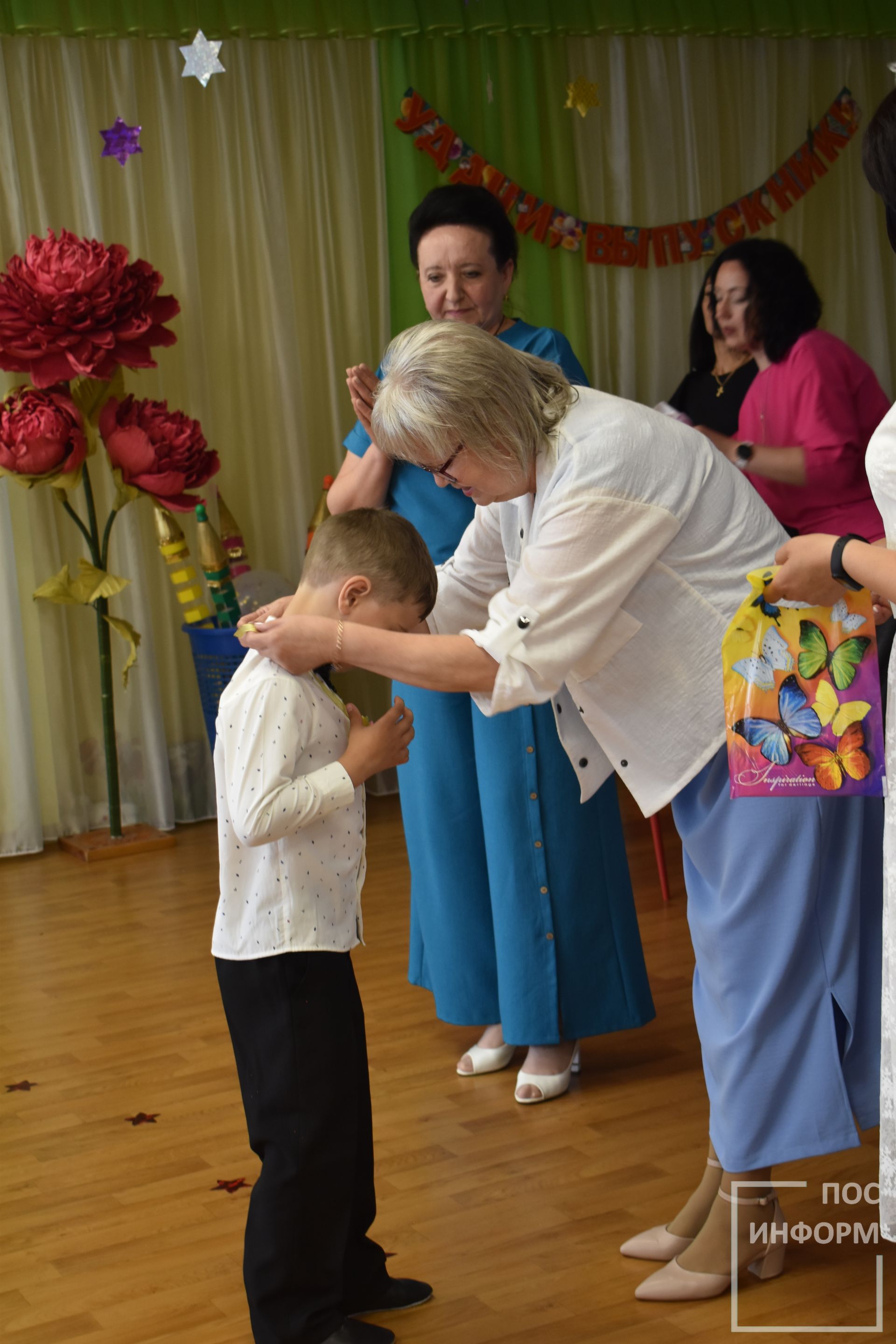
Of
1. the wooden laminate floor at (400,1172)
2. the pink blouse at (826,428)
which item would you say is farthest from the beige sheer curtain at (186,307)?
the pink blouse at (826,428)

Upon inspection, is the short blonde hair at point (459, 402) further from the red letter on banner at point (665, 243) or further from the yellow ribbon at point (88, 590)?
the red letter on banner at point (665, 243)

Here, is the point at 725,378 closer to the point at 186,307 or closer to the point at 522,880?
the point at 186,307

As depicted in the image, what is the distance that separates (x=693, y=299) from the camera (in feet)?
18.5

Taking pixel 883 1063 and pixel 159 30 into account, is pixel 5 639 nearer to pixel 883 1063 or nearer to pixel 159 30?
pixel 159 30

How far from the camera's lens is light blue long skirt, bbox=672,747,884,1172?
178 centimetres

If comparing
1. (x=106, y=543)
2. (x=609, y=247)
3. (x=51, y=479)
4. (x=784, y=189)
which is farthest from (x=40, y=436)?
(x=784, y=189)

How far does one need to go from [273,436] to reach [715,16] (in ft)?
7.72

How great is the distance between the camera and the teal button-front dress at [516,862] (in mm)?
2584

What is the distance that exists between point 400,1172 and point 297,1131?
0.68m

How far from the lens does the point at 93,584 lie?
4.38 m

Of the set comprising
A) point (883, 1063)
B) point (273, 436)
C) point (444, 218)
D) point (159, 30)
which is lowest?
point (883, 1063)

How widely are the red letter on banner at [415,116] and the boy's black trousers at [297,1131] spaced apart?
3907 mm

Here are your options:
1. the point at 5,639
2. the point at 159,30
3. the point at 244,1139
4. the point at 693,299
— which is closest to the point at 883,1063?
the point at 244,1139

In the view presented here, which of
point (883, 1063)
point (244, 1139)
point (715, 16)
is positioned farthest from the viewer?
point (715, 16)
